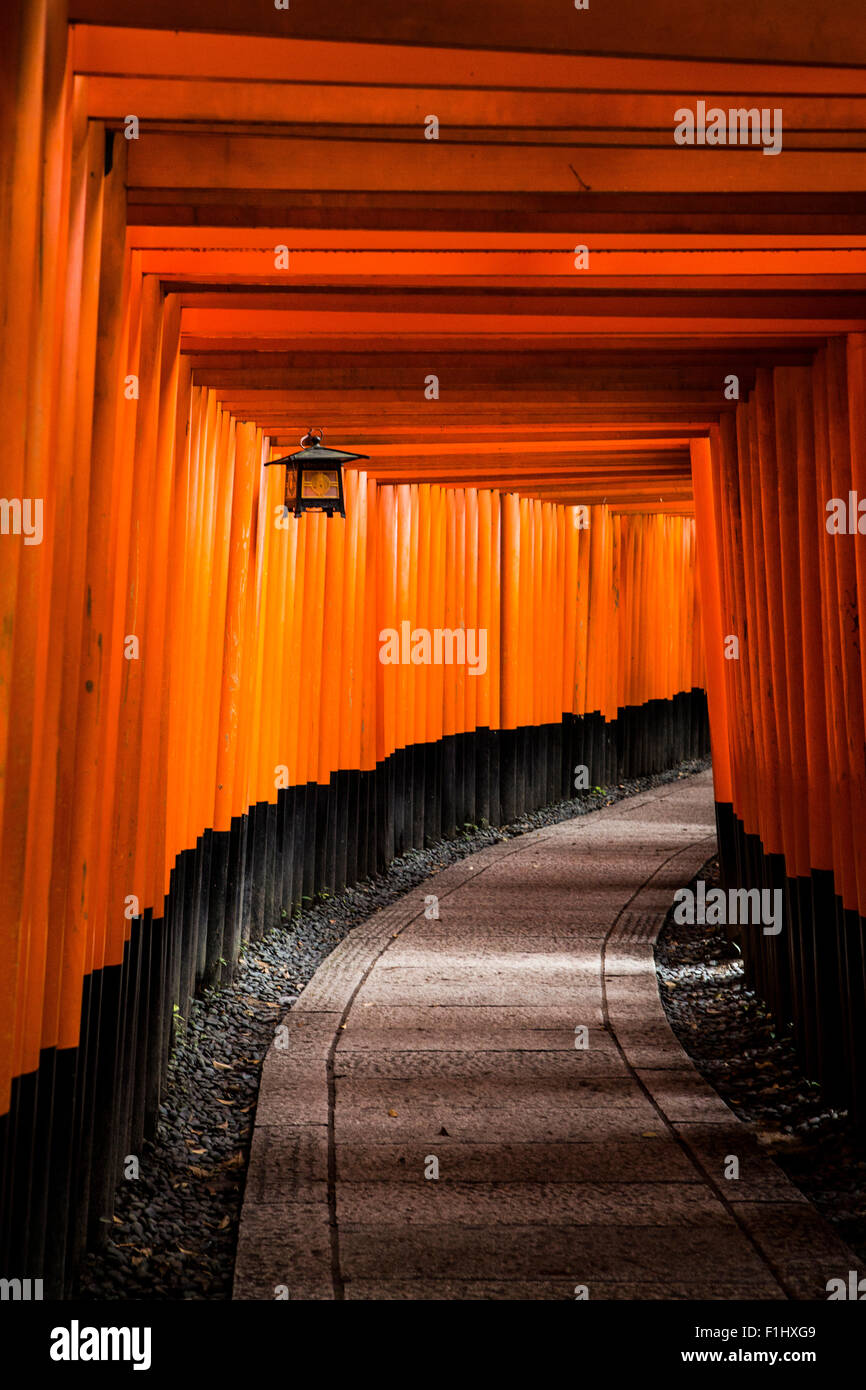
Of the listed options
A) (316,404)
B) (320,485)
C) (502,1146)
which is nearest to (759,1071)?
(502,1146)

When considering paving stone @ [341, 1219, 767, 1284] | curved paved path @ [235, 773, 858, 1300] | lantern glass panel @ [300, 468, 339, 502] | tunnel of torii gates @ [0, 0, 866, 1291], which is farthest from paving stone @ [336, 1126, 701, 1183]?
lantern glass panel @ [300, 468, 339, 502]

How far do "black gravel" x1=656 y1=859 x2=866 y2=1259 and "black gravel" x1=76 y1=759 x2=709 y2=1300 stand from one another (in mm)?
2032

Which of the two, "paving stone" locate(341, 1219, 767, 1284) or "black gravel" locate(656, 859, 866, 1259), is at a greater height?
"black gravel" locate(656, 859, 866, 1259)

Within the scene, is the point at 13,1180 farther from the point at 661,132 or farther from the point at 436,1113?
the point at 661,132

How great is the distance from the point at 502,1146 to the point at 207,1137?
4.02 feet

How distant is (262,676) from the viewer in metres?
8.59

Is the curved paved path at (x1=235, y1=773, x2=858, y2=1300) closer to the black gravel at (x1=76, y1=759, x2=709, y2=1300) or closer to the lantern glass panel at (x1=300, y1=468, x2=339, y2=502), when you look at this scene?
the black gravel at (x1=76, y1=759, x2=709, y2=1300)

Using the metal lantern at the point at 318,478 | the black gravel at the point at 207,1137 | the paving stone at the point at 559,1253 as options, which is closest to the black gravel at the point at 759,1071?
the paving stone at the point at 559,1253

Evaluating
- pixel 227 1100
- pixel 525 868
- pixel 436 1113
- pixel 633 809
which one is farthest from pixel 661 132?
pixel 633 809

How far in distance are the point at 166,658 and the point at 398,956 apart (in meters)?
3.24

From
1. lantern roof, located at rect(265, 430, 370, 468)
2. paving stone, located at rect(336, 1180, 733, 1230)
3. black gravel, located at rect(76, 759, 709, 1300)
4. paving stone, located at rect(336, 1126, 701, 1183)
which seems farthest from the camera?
lantern roof, located at rect(265, 430, 370, 468)

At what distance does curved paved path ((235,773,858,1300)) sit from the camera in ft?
13.3

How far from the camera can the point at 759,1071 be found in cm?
635

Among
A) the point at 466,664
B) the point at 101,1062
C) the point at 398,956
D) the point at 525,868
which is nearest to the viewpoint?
the point at 101,1062
